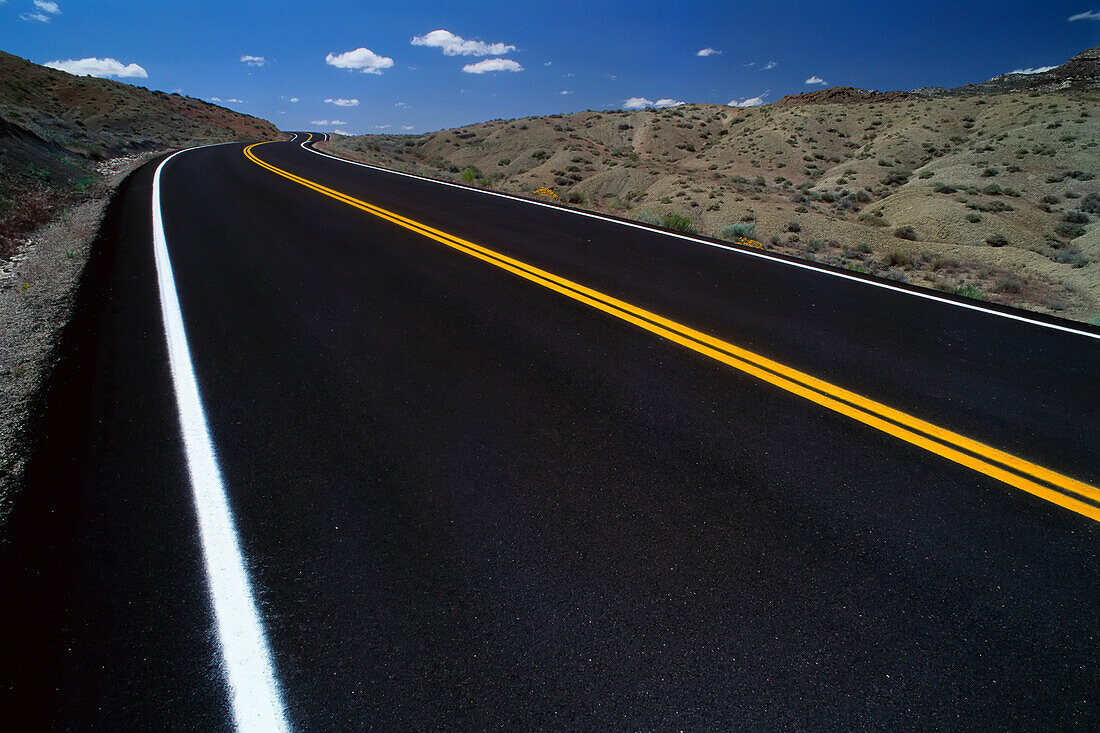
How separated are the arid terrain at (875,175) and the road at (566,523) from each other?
6631mm

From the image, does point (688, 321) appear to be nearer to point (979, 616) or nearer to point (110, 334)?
point (979, 616)

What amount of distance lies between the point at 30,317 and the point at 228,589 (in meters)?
→ 5.32

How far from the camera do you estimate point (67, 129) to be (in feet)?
96.6

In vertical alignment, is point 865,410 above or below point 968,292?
below

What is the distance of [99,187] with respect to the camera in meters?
15.6

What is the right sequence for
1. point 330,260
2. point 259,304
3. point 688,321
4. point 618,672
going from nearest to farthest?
point 618,672
point 688,321
point 259,304
point 330,260

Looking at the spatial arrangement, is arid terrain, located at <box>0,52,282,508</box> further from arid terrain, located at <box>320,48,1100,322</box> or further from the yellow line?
arid terrain, located at <box>320,48,1100,322</box>

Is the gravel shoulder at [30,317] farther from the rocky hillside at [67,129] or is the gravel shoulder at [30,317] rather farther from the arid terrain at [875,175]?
the arid terrain at [875,175]

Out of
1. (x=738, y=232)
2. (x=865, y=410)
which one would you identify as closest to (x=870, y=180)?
(x=738, y=232)

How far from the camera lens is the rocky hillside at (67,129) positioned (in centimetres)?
1194

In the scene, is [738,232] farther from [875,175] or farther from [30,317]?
[875,175]

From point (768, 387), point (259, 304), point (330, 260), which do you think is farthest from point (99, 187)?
point (768, 387)

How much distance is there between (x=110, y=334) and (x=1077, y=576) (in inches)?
289

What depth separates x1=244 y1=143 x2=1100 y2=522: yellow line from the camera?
10.1 feet
